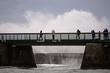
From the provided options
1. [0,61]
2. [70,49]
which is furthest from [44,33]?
[70,49]

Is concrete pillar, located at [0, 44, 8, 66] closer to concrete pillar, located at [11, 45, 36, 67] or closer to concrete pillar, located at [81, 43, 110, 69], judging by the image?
concrete pillar, located at [11, 45, 36, 67]

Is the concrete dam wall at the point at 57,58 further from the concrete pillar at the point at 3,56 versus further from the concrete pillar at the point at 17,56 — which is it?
the concrete pillar at the point at 3,56

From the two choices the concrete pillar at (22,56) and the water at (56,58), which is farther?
the water at (56,58)

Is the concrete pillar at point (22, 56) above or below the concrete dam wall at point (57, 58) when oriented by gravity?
above

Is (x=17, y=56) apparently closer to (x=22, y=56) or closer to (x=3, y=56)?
(x=22, y=56)

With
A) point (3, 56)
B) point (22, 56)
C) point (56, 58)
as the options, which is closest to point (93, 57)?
point (22, 56)

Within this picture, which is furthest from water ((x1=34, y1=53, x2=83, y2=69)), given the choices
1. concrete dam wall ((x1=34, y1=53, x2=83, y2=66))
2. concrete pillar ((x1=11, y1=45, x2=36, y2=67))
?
concrete pillar ((x1=11, y1=45, x2=36, y2=67))

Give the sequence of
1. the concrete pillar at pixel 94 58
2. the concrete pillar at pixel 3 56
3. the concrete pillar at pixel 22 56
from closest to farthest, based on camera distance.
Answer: the concrete pillar at pixel 94 58
the concrete pillar at pixel 3 56
the concrete pillar at pixel 22 56

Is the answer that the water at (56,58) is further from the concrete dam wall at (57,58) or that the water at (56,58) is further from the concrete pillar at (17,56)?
the concrete pillar at (17,56)

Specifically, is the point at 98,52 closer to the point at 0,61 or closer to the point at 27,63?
the point at 27,63

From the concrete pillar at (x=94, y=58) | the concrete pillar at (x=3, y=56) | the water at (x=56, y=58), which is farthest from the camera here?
the water at (x=56, y=58)

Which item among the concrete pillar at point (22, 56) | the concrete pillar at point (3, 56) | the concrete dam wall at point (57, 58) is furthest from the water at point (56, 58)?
the concrete pillar at point (3, 56)

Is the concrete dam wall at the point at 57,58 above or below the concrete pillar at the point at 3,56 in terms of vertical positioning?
below

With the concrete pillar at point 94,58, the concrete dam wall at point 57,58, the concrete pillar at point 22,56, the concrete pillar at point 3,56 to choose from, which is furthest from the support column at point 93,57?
the concrete dam wall at point 57,58
